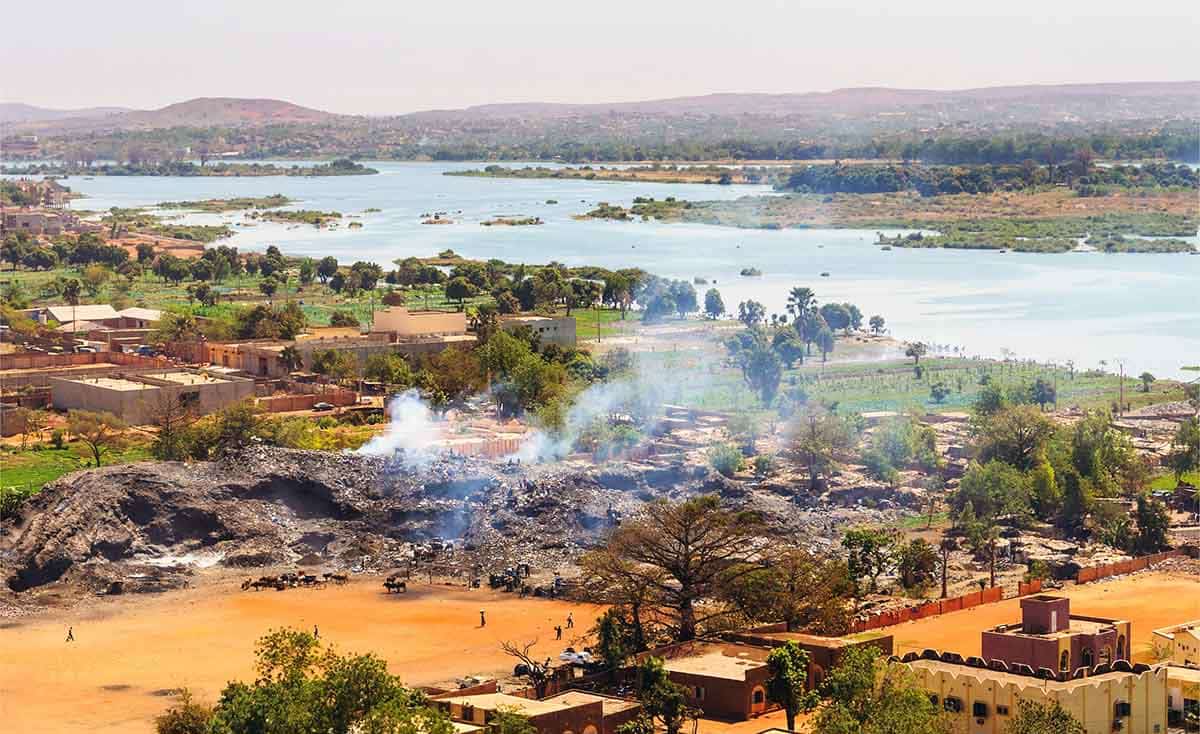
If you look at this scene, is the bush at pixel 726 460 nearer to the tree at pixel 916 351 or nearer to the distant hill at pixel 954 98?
the tree at pixel 916 351

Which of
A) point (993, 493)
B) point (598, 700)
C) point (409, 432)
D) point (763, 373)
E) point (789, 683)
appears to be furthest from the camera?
point (763, 373)

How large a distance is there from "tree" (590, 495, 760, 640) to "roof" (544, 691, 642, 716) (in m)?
2.77

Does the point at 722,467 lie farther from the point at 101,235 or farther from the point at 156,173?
the point at 156,173

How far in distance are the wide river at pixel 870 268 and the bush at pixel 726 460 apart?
48.0ft

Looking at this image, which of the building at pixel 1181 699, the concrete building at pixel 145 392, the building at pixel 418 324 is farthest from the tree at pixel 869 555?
the building at pixel 418 324

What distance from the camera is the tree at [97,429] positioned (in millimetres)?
31688

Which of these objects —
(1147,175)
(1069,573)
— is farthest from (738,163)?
(1069,573)

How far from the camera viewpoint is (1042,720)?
596 inches

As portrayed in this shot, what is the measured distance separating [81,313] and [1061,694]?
35.8 metres

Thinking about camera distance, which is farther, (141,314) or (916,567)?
Result: (141,314)

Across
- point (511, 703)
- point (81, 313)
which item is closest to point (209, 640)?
point (511, 703)

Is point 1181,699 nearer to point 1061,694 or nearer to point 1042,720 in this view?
point 1061,694

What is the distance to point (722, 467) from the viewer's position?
2902 centimetres

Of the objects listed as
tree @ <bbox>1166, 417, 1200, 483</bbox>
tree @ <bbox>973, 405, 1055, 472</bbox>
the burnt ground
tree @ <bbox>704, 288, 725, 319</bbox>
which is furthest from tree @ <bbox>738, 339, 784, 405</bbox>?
tree @ <bbox>704, 288, 725, 319</bbox>
